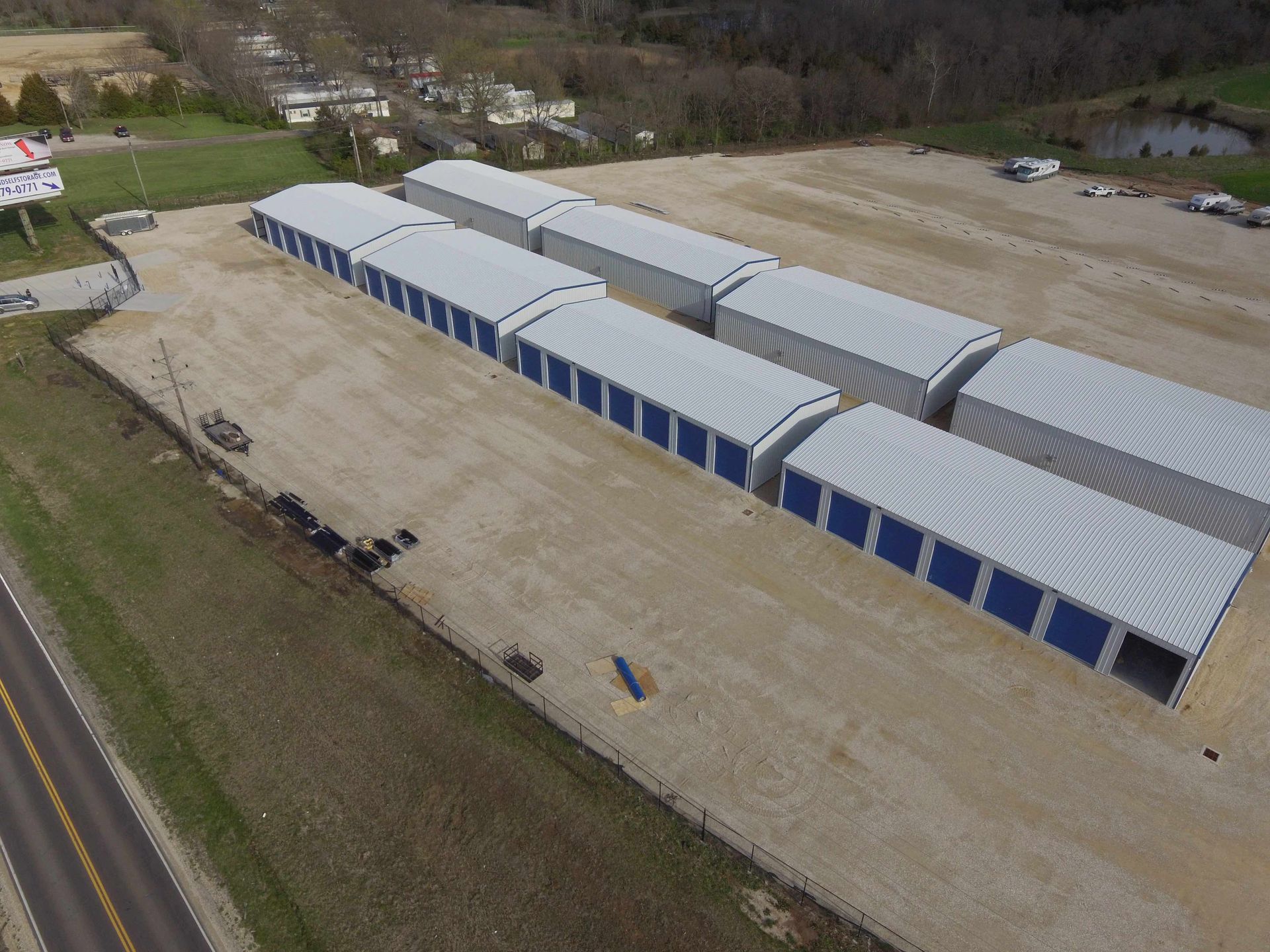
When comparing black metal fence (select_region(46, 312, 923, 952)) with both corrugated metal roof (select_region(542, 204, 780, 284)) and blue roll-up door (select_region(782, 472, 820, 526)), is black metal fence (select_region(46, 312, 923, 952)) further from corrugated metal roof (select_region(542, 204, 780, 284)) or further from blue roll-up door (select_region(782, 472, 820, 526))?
corrugated metal roof (select_region(542, 204, 780, 284))

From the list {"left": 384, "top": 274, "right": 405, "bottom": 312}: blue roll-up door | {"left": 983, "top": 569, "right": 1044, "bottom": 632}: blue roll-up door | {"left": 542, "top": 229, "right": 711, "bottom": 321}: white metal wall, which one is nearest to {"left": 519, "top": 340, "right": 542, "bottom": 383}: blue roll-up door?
{"left": 384, "top": 274, "right": 405, "bottom": 312}: blue roll-up door

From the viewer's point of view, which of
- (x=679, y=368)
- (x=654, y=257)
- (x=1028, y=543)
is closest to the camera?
(x=1028, y=543)

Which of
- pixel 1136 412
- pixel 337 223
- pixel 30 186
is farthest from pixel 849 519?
pixel 30 186

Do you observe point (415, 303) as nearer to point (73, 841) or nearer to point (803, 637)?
point (803, 637)

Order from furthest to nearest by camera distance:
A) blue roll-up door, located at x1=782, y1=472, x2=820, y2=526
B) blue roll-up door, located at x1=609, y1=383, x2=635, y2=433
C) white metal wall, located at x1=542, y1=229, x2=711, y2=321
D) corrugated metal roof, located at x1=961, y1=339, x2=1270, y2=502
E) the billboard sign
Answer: the billboard sign, white metal wall, located at x1=542, y1=229, x2=711, y2=321, blue roll-up door, located at x1=609, y1=383, x2=635, y2=433, blue roll-up door, located at x1=782, y1=472, x2=820, y2=526, corrugated metal roof, located at x1=961, y1=339, x2=1270, y2=502

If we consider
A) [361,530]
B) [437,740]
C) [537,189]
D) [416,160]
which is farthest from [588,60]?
[437,740]

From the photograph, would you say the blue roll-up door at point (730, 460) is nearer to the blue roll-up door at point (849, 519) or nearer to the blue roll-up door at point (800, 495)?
the blue roll-up door at point (800, 495)
